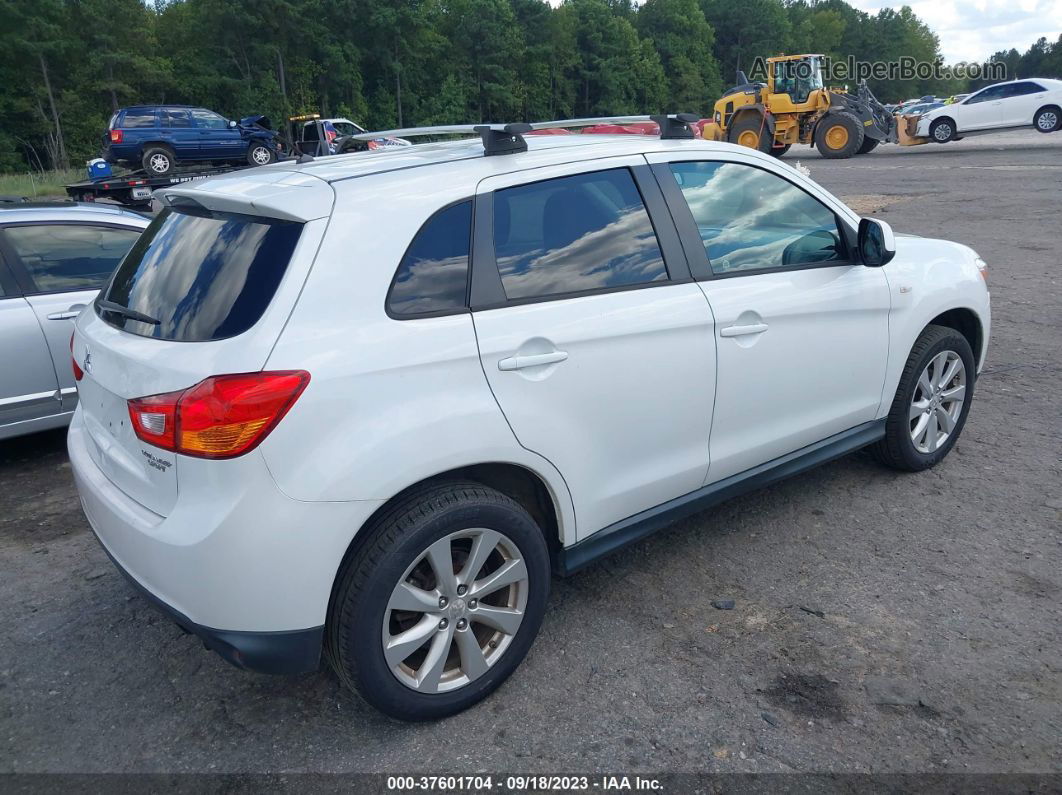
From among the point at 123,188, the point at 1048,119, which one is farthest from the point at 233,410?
the point at 1048,119

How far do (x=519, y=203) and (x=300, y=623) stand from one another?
1.56 meters

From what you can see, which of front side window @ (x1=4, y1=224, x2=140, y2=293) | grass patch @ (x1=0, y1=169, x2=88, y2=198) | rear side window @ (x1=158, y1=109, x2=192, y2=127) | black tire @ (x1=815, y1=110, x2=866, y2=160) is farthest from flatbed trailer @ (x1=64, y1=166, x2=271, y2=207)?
black tire @ (x1=815, y1=110, x2=866, y2=160)

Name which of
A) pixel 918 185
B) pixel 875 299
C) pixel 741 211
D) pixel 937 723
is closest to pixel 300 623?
pixel 937 723

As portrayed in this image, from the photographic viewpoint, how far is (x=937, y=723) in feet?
9.08

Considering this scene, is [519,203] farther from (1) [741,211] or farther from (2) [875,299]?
(2) [875,299]

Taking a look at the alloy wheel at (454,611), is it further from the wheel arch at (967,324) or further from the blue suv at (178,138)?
the blue suv at (178,138)

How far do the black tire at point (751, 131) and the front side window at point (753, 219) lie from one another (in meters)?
24.2

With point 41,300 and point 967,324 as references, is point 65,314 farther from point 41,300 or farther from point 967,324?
point 967,324

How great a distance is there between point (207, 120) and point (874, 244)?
27557mm

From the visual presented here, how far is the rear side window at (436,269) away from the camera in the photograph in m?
2.71

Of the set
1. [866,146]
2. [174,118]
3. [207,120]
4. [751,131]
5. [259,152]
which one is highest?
[174,118]

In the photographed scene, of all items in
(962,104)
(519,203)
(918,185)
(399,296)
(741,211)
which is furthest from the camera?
(962,104)

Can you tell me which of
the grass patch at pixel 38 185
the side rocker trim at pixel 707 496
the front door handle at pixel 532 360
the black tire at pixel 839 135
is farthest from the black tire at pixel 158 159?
the front door handle at pixel 532 360

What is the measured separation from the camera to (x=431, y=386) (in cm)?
264
